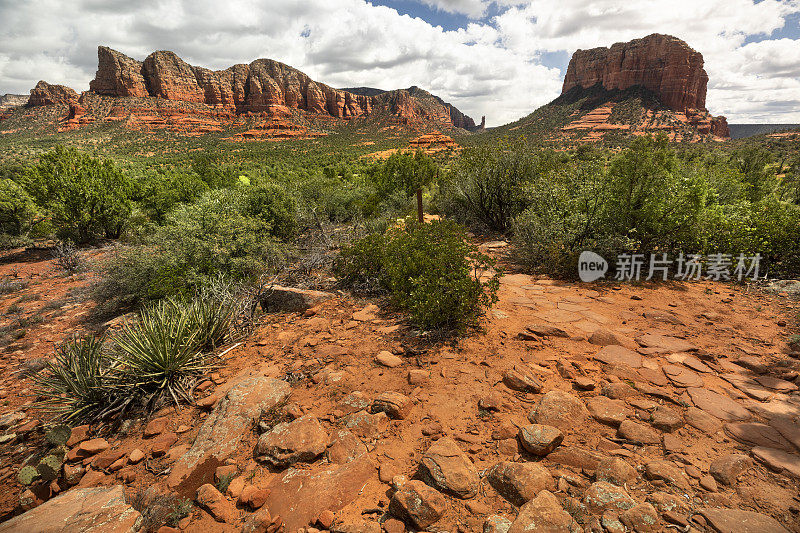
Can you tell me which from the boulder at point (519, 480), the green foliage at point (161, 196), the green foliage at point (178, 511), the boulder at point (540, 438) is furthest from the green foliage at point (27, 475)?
the green foliage at point (161, 196)

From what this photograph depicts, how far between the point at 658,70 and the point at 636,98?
16.3m

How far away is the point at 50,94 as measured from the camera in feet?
289

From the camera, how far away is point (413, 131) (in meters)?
82.1

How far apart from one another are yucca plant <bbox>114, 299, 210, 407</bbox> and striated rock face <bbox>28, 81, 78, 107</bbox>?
413 feet

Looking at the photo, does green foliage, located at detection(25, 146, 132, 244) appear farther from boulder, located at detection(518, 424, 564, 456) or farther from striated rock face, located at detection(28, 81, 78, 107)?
striated rock face, located at detection(28, 81, 78, 107)

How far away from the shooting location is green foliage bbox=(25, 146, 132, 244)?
36.1 ft

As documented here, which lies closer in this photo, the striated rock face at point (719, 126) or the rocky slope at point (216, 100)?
the rocky slope at point (216, 100)

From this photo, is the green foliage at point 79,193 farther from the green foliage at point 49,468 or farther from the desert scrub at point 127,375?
the green foliage at point 49,468

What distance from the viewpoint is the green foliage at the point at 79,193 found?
11016 mm

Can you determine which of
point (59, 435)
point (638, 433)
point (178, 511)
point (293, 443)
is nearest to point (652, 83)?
point (638, 433)

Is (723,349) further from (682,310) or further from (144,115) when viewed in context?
(144,115)

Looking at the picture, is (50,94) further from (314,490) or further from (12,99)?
(314,490)

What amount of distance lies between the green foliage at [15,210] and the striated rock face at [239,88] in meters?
96.0

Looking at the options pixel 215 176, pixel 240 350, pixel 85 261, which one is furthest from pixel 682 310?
pixel 215 176
